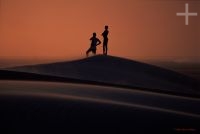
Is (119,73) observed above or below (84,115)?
above

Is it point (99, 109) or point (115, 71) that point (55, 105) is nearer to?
point (99, 109)

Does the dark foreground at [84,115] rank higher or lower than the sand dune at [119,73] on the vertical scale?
lower

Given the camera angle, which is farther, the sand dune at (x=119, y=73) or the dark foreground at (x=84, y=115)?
the sand dune at (x=119, y=73)

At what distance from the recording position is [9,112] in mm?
8383

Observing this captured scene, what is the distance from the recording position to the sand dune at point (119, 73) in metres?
16.9

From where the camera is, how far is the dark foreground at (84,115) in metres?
7.98

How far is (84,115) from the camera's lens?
8719 millimetres

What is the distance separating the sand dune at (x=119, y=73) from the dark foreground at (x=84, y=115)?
576cm

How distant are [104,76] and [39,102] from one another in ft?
28.2

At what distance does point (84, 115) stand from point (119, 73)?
9841 millimetres

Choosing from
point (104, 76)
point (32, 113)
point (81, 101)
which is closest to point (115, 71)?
point (104, 76)

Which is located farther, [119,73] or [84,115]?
[119,73]

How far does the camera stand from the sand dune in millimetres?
16922

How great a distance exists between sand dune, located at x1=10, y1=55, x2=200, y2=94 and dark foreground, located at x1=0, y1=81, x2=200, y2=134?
227 inches
